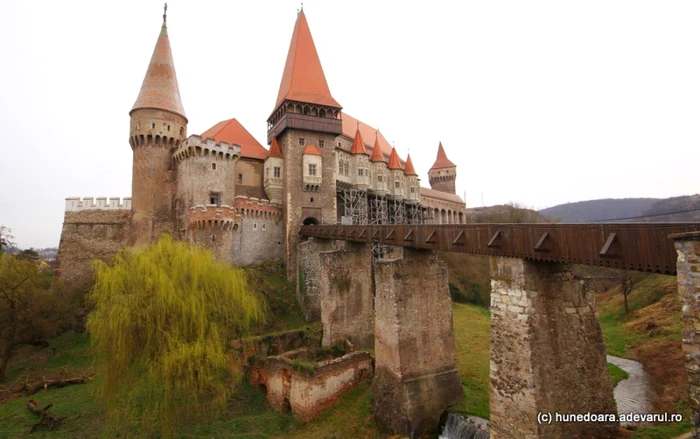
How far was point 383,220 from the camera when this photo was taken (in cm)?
3228

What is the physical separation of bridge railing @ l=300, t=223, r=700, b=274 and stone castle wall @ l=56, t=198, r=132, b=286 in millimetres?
21618

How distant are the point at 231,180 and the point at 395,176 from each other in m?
17.3

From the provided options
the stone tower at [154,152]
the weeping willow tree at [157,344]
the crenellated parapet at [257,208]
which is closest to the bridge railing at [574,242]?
the weeping willow tree at [157,344]

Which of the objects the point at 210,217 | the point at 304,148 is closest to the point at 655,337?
the point at 304,148

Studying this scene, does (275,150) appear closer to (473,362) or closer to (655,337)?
(473,362)

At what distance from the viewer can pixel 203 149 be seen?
24188 mm

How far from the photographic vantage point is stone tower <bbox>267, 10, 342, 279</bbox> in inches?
1053

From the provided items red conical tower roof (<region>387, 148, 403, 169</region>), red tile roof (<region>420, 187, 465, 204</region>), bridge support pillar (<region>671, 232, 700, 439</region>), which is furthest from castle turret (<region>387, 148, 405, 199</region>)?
bridge support pillar (<region>671, 232, 700, 439</region>)

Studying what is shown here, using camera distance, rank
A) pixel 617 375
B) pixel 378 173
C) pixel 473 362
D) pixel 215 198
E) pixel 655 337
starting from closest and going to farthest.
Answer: pixel 617 375 < pixel 473 362 < pixel 655 337 < pixel 215 198 < pixel 378 173

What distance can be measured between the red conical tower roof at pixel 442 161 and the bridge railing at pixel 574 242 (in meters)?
53.6

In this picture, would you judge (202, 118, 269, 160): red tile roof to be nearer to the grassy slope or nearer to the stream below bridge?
the stream below bridge

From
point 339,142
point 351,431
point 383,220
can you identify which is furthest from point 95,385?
point 339,142

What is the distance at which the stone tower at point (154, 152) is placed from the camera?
24.5m

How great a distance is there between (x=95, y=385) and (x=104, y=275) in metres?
3.88
